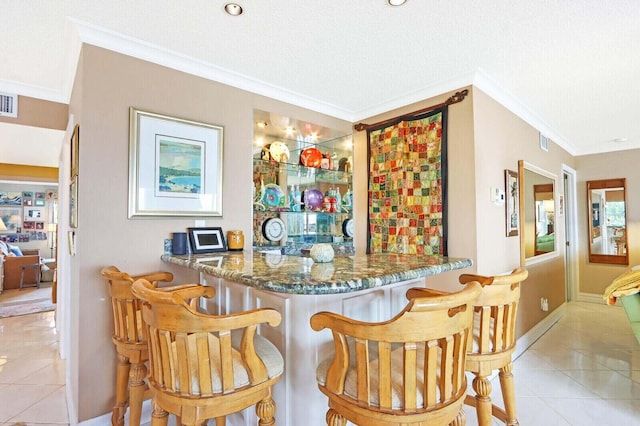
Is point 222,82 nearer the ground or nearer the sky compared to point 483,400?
nearer the sky

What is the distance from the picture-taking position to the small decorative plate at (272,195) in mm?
3131

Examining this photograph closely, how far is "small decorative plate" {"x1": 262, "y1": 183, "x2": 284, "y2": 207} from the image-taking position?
10.3 ft

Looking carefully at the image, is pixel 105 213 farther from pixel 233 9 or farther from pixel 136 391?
pixel 233 9

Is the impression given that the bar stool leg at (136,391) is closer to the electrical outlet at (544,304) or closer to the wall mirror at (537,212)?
the wall mirror at (537,212)

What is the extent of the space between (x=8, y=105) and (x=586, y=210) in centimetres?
715

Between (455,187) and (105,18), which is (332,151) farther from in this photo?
(105,18)

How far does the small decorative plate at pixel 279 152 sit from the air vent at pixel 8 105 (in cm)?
203

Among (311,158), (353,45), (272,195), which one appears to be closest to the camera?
(353,45)

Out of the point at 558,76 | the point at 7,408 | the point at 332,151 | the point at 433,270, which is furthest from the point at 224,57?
the point at 7,408

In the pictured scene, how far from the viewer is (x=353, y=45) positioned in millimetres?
2121

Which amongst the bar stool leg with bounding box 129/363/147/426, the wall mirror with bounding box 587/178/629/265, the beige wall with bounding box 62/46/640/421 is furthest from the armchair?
the wall mirror with bounding box 587/178/629/265

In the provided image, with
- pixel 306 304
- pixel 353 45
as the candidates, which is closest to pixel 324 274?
pixel 306 304

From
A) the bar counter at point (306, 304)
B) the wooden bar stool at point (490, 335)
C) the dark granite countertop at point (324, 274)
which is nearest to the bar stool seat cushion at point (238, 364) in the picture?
the bar counter at point (306, 304)

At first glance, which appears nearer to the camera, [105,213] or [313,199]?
[105,213]
